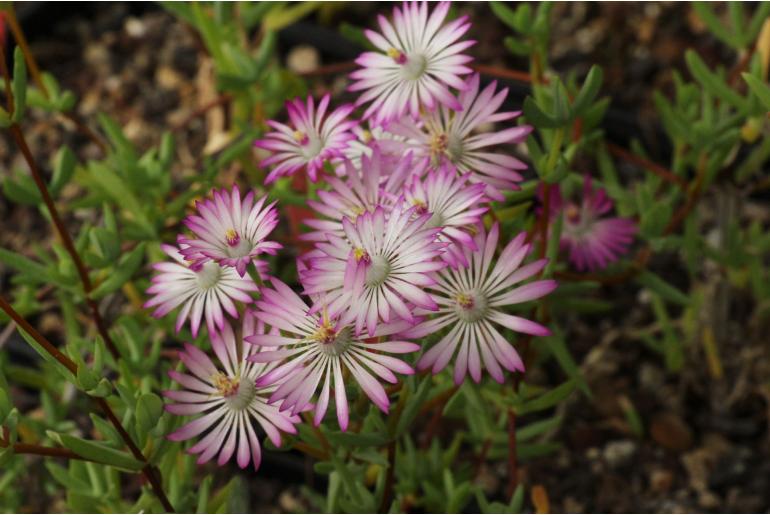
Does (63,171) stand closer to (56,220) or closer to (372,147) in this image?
(56,220)

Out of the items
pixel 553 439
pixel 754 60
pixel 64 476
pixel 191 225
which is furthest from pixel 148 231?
pixel 754 60

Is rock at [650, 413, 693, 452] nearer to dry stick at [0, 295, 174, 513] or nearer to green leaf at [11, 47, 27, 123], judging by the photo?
dry stick at [0, 295, 174, 513]

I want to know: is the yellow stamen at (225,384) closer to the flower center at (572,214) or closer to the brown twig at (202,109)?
the flower center at (572,214)

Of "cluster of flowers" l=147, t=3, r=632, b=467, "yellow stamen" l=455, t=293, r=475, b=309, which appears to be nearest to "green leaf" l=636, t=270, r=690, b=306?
"cluster of flowers" l=147, t=3, r=632, b=467

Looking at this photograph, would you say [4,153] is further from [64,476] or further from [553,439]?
[553,439]

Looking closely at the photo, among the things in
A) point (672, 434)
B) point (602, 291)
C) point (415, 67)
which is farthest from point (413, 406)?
point (602, 291)
